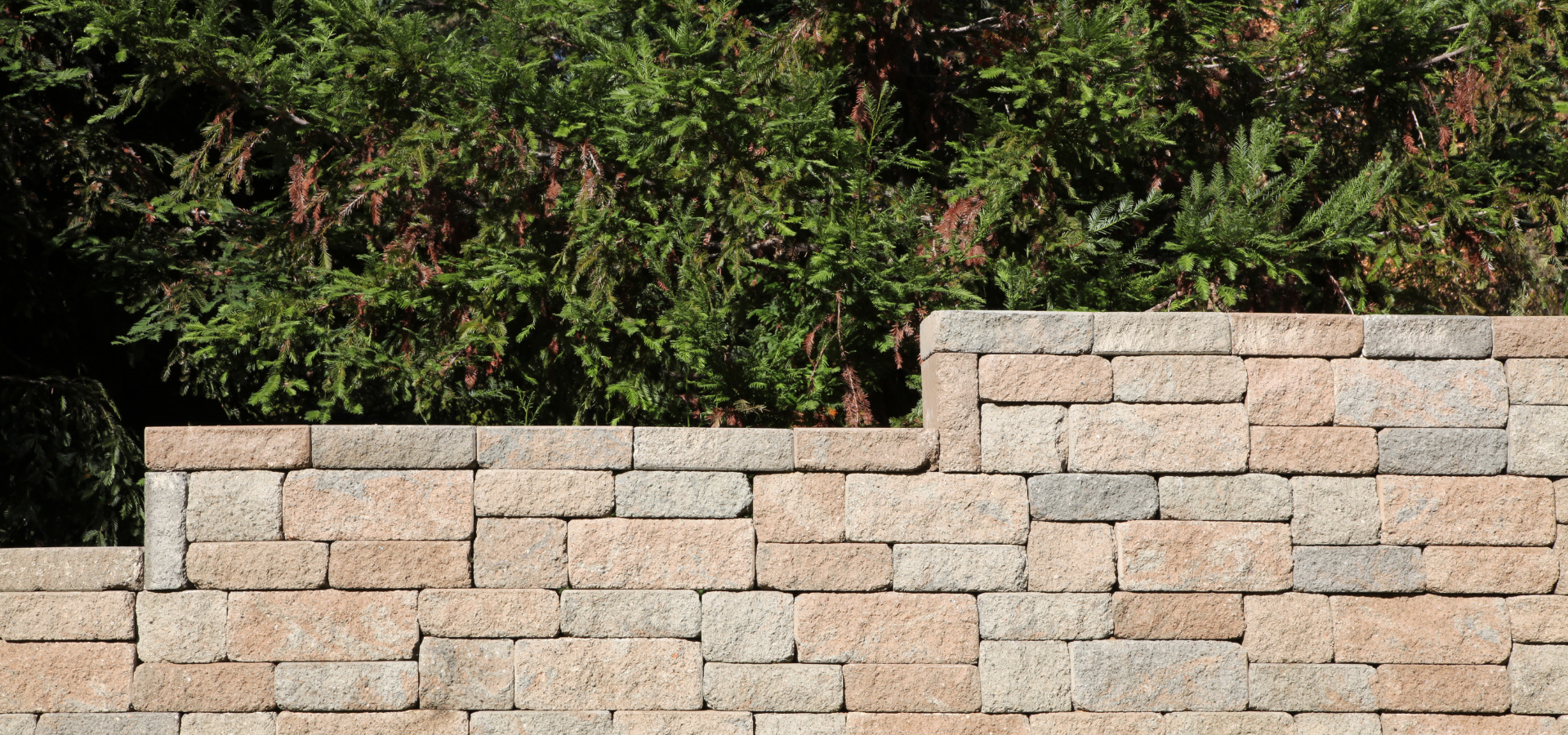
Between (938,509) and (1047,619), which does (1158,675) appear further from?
(938,509)

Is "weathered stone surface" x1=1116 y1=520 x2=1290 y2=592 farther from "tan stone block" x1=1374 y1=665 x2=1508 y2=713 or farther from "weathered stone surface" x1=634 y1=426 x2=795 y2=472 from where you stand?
"weathered stone surface" x1=634 y1=426 x2=795 y2=472

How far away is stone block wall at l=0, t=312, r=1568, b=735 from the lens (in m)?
3.69

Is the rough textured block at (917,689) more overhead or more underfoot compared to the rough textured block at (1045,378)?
more underfoot

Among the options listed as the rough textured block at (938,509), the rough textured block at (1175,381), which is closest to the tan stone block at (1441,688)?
the rough textured block at (1175,381)

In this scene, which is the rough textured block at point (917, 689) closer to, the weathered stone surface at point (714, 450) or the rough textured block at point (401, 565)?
the weathered stone surface at point (714, 450)

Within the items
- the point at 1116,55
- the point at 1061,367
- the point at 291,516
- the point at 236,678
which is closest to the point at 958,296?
the point at 1061,367

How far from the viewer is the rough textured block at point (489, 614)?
146 inches

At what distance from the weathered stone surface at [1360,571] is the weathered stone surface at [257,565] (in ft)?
11.8

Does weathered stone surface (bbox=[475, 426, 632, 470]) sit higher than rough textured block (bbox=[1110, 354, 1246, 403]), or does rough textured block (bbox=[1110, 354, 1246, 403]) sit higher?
rough textured block (bbox=[1110, 354, 1246, 403])

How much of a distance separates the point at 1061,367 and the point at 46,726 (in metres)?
3.98

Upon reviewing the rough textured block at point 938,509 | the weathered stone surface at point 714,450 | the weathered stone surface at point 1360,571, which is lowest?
the weathered stone surface at point 1360,571

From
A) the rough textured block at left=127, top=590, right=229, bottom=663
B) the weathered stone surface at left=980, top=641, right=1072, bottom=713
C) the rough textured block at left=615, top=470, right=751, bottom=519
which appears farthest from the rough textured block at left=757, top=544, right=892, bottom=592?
the rough textured block at left=127, top=590, right=229, bottom=663

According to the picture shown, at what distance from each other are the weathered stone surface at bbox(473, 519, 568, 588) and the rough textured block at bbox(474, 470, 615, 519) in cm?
6

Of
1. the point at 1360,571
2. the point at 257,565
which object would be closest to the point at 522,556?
the point at 257,565
